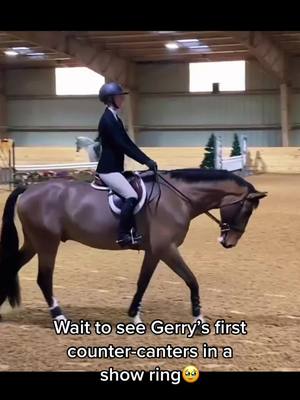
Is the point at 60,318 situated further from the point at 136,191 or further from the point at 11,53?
the point at 11,53

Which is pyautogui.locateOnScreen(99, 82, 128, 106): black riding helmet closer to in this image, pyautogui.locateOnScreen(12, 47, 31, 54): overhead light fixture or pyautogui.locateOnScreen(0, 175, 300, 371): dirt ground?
pyautogui.locateOnScreen(0, 175, 300, 371): dirt ground

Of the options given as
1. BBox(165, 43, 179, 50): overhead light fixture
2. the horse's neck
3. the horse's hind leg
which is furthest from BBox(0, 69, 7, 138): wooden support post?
the horse's neck

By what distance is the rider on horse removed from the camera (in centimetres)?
393

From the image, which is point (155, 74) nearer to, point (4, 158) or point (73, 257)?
point (4, 158)

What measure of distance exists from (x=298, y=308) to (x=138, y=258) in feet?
7.80

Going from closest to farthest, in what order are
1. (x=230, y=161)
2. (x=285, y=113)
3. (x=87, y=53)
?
1. (x=230, y=161)
2. (x=87, y=53)
3. (x=285, y=113)

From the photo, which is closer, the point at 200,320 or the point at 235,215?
the point at 200,320

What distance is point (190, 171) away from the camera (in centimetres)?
421

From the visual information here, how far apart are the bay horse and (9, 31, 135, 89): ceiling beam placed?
12799 mm

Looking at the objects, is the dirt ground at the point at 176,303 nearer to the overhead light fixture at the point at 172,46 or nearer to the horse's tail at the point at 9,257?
the horse's tail at the point at 9,257

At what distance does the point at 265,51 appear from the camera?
19500 mm
